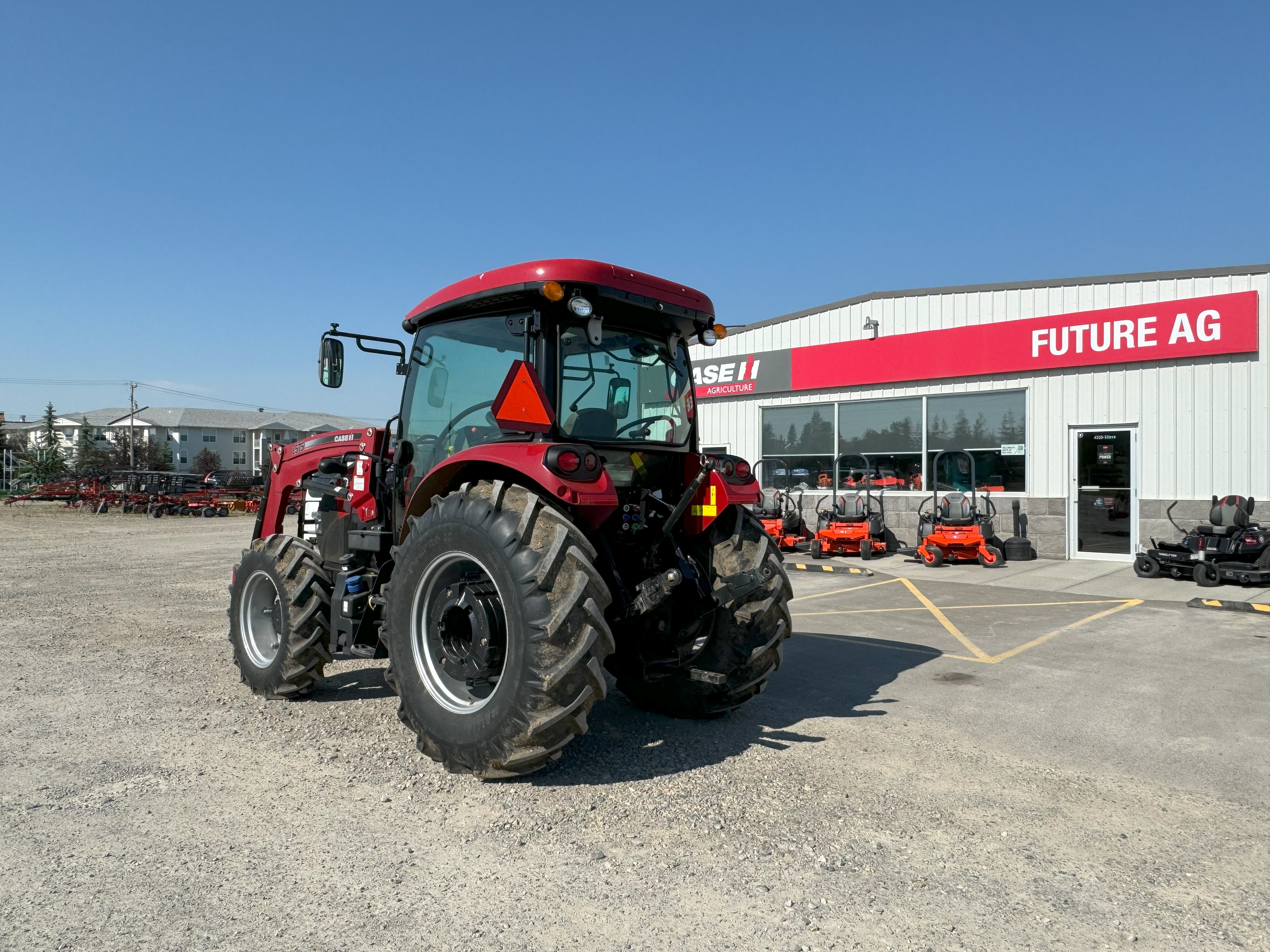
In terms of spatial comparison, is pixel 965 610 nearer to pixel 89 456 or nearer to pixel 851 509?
pixel 851 509

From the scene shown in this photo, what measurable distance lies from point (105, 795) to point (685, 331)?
3.84 m

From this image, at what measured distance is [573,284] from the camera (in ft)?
13.9

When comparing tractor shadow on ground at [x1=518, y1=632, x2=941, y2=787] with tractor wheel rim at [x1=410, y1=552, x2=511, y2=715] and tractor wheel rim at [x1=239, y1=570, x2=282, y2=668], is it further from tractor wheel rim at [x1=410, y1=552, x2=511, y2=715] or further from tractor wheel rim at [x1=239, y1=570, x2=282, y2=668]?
tractor wheel rim at [x1=239, y1=570, x2=282, y2=668]

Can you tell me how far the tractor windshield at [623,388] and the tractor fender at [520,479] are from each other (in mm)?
317

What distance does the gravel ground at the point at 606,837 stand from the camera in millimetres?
2713

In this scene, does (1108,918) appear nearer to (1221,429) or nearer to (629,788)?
(629,788)

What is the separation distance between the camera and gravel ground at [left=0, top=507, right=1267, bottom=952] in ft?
8.90

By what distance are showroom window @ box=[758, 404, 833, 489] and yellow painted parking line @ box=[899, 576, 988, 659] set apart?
601 centimetres

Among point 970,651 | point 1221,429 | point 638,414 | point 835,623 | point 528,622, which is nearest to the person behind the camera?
point 528,622

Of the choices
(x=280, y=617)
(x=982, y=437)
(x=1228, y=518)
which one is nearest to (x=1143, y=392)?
(x=982, y=437)

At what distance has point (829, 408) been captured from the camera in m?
17.7

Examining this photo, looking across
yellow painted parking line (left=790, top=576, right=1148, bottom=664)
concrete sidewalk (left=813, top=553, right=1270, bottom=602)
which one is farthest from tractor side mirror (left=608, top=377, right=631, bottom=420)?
concrete sidewalk (left=813, top=553, right=1270, bottom=602)

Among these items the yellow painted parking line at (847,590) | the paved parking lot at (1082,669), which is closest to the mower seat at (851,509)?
the yellow painted parking line at (847,590)

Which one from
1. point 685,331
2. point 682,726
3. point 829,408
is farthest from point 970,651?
point 829,408
